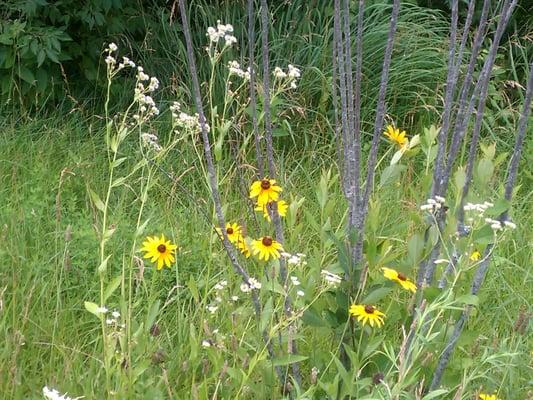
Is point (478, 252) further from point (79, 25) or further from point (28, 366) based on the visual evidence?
point (79, 25)

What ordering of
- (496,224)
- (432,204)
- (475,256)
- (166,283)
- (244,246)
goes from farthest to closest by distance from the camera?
(166,283), (244,246), (475,256), (432,204), (496,224)

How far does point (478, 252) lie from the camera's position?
1.94m

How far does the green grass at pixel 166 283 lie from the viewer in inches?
79.0

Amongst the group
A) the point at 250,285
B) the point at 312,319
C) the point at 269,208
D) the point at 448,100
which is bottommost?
the point at 312,319

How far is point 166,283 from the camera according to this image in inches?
109

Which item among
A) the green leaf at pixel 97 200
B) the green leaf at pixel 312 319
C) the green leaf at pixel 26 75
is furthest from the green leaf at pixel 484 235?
the green leaf at pixel 26 75

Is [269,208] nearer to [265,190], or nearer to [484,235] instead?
[265,190]

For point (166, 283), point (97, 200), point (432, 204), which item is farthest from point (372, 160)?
point (166, 283)

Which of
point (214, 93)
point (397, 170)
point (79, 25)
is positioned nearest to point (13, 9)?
point (79, 25)

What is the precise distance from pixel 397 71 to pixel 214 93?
995 millimetres

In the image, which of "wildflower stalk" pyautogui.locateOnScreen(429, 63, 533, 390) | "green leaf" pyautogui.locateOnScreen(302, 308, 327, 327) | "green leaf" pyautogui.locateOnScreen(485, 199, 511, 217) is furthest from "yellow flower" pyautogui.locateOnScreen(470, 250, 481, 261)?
"green leaf" pyautogui.locateOnScreen(302, 308, 327, 327)

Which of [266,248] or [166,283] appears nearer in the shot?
[266,248]

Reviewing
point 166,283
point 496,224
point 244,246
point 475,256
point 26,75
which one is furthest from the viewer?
point 26,75

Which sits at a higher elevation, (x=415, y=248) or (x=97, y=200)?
(x=97, y=200)
